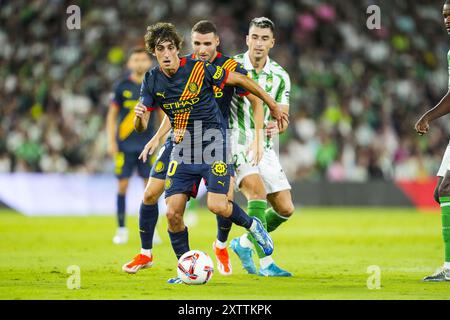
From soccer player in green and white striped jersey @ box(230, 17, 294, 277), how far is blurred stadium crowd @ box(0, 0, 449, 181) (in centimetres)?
1284

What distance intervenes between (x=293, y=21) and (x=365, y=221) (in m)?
9.99

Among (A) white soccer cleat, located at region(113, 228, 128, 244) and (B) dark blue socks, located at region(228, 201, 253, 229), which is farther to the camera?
(A) white soccer cleat, located at region(113, 228, 128, 244)

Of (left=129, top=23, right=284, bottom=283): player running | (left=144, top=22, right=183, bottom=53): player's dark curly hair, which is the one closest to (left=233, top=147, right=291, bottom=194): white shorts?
(left=129, top=23, right=284, bottom=283): player running

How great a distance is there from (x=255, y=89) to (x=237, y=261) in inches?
122

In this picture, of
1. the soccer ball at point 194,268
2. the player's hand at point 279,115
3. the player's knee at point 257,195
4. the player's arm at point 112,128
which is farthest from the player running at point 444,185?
the player's arm at point 112,128

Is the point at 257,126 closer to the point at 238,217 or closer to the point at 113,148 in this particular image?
the point at 238,217

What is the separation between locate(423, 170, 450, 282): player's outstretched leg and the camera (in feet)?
27.1

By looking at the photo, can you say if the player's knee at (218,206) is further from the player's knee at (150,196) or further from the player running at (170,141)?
the player's knee at (150,196)

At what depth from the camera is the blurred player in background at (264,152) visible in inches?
363

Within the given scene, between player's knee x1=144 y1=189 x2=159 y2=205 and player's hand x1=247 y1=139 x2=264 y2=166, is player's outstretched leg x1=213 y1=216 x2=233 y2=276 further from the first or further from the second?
player's hand x1=247 y1=139 x2=264 y2=166

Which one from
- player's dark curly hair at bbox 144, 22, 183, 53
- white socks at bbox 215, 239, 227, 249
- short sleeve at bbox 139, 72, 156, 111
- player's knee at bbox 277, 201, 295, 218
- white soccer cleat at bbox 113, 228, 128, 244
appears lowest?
white soccer cleat at bbox 113, 228, 128, 244

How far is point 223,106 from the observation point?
9.01 metres
